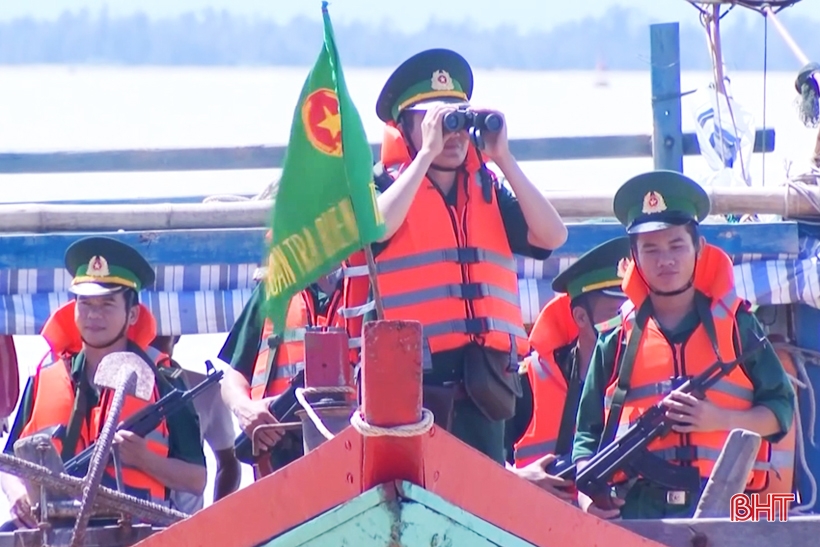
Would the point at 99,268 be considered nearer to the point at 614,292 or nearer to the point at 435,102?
the point at 435,102

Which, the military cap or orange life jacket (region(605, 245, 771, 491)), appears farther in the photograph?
the military cap

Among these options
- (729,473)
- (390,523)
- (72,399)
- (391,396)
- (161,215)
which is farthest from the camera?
(161,215)

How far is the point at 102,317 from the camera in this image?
6312 mm

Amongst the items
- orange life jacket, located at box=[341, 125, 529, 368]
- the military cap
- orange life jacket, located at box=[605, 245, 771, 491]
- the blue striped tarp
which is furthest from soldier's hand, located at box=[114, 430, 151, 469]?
the military cap

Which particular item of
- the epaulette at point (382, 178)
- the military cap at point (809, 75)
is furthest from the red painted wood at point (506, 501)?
the military cap at point (809, 75)

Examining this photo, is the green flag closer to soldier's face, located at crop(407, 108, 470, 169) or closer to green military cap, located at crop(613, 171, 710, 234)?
soldier's face, located at crop(407, 108, 470, 169)

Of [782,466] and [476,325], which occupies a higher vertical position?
[476,325]

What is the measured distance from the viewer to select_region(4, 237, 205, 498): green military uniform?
612cm

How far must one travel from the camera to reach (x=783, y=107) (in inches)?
618

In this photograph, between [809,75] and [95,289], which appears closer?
[95,289]

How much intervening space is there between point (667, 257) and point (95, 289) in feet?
6.81

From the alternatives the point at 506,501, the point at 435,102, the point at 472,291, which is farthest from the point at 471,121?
the point at 506,501

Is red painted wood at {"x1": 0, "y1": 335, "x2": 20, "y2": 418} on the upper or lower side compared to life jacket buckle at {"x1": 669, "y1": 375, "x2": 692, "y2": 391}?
lower

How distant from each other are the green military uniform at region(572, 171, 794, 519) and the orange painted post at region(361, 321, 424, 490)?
1751 mm
